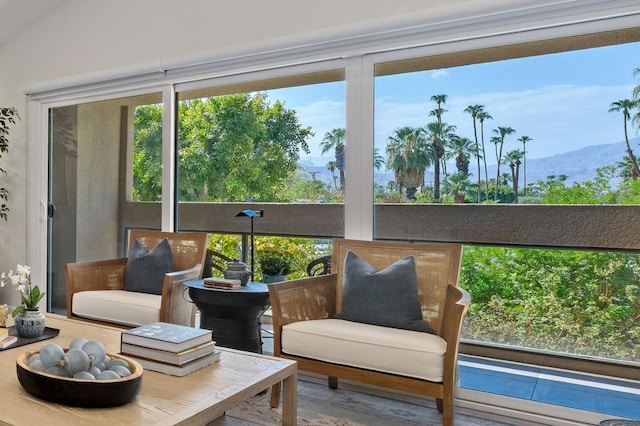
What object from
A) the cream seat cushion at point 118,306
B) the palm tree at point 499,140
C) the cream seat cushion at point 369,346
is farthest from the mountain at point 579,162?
the cream seat cushion at point 118,306

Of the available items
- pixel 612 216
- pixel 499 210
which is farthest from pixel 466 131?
pixel 612 216

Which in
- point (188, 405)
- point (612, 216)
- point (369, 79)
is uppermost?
point (369, 79)

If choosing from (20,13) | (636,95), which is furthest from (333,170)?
(20,13)

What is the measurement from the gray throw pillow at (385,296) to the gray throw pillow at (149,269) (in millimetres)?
1322

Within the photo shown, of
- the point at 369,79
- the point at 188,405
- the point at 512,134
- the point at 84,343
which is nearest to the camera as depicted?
the point at 188,405

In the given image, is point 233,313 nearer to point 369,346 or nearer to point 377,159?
point 369,346

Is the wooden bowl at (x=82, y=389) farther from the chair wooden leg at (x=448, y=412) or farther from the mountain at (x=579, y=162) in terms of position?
the mountain at (x=579, y=162)

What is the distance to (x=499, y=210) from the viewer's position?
260 centimetres

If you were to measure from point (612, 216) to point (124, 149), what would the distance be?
352 centimetres

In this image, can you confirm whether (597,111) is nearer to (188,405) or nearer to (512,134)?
(512,134)

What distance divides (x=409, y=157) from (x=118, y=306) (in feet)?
6.41

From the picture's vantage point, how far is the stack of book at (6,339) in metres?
1.84

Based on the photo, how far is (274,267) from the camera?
325 cm

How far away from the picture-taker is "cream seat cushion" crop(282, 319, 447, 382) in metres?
2.00
